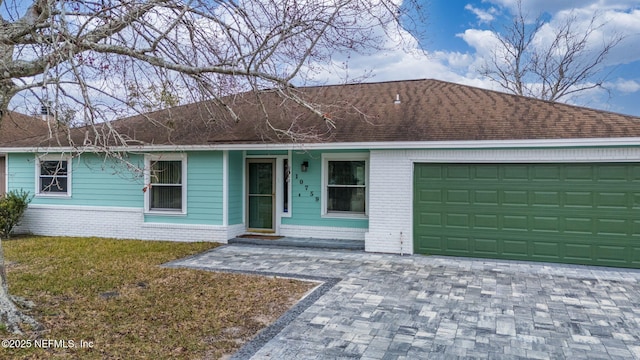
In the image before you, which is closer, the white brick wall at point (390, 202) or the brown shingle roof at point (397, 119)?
the brown shingle roof at point (397, 119)

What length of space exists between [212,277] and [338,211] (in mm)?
4231

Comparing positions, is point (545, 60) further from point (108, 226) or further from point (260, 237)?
point (108, 226)

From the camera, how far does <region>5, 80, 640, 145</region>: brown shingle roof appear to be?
27.7 feet

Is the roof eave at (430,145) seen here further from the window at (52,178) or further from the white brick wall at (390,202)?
the window at (52,178)

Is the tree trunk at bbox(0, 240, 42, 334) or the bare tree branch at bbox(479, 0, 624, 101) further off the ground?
the bare tree branch at bbox(479, 0, 624, 101)

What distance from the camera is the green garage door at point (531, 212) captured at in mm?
7980

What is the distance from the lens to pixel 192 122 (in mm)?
11742

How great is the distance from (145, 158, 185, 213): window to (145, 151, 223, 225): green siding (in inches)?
9.1

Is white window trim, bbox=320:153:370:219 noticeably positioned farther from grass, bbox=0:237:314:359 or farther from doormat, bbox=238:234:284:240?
grass, bbox=0:237:314:359

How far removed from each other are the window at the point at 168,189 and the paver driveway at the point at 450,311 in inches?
111

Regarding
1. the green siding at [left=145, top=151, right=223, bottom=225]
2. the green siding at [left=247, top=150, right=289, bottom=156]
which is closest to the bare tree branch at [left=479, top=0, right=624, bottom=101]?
the green siding at [left=247, top=150, right=289, bottom=156]

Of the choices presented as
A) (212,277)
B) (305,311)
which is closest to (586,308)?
(305,311)

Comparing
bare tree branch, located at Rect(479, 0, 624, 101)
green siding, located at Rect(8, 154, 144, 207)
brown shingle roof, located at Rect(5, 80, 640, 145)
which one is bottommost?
green siding, located at Rect(8, 154, 144, 207)

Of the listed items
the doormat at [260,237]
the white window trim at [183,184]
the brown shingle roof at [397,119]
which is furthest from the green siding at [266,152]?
the doormat at [260,237]
